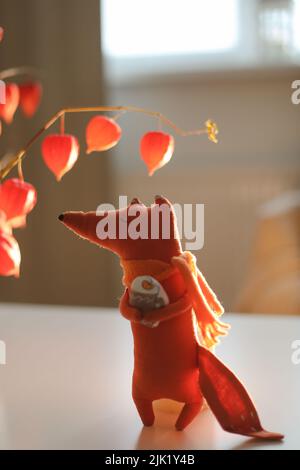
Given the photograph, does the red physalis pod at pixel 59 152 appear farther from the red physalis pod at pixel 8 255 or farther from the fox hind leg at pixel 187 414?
the fox hind leg at pixel 187 414

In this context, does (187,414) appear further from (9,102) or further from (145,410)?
→ (9,102)

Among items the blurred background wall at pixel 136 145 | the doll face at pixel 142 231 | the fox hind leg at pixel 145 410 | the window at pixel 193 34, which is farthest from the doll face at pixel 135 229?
the window at pixel 193 34

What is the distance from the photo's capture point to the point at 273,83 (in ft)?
7.82

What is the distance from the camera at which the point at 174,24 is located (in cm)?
249

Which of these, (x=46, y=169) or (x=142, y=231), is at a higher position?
(x=46, y=169)

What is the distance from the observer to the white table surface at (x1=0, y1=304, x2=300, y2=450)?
729 millimetres

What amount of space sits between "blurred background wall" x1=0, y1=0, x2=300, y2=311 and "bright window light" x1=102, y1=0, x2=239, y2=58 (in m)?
0.02

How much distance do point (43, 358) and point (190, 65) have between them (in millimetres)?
1623

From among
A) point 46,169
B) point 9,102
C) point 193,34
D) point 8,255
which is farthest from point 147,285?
point 193,34

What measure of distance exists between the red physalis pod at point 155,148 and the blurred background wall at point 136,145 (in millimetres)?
1644

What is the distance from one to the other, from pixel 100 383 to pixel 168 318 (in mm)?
278

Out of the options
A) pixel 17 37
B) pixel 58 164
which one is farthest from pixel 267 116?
pixel 58 164

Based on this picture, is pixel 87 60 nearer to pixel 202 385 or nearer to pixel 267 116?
pixel 267 116

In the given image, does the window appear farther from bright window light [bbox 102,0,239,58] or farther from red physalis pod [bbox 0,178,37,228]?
red physalis pod [bbox 0,178,37,228]
